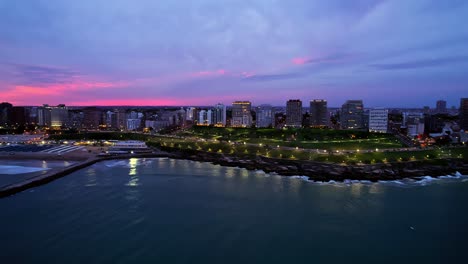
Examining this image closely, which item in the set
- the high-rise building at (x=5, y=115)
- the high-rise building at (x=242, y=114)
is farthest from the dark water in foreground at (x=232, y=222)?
the high-rise building at (x=5, y=115)

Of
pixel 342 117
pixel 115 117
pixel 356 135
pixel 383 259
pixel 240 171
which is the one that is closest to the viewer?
pixel 383 259

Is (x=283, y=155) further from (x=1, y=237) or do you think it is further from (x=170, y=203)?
(x=1, y=237)

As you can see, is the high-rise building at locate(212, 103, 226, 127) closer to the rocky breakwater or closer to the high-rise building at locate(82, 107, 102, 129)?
the high-rise building at locate(82, 107, 102, 129)

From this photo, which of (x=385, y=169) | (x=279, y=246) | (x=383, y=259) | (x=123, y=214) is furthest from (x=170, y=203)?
(x=385, y=169)

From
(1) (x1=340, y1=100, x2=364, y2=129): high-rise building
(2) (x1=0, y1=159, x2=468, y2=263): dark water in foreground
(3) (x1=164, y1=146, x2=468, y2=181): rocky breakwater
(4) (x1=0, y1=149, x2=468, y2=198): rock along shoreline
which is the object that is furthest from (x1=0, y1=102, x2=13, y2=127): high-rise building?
(1) (x1=340, y1=100, x2=364, y2=129): high-rise building

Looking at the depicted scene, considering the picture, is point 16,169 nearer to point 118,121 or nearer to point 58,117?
point 118,121

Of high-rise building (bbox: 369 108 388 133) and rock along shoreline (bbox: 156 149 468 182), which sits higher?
high-rise building (bbox: 369 108 388 133)

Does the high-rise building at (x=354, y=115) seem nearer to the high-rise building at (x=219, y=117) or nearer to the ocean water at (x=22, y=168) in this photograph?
the high-rise building at (x=219, y=117)
